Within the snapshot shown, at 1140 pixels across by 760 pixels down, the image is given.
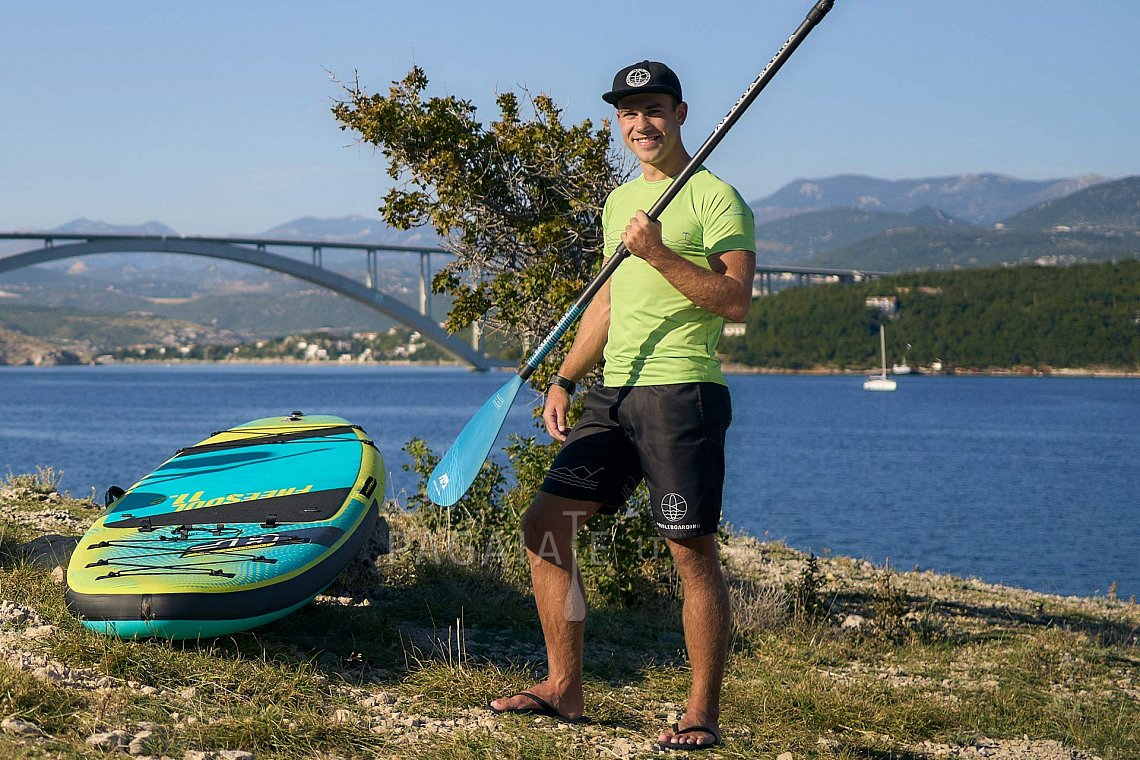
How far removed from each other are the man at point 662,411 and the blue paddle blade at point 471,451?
2.18 feet

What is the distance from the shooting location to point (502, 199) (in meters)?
7.47

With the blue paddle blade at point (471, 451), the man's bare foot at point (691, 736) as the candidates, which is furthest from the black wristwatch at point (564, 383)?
the man's bare foot at point (691, 736)

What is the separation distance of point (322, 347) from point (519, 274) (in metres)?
141

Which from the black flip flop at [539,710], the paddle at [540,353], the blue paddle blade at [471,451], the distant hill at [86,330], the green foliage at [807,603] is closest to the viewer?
the paddle at [540,353]

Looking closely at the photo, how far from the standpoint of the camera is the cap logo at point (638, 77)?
387 centimetres

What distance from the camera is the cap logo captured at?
387cm

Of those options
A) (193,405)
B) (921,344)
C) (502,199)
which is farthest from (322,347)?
(502,199)

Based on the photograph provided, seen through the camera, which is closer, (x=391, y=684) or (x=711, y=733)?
(x=711, y=733)

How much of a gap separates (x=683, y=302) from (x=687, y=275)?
18 cm

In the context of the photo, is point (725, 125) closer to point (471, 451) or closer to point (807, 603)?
point (471, 451)

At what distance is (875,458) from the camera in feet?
123

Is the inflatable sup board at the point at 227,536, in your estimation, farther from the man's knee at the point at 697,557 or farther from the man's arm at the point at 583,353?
the man's knee at the point at 697,557

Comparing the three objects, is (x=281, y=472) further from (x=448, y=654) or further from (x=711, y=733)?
(x=711, y=733)

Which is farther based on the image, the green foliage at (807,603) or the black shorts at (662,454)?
the green foliage at (807,603)
